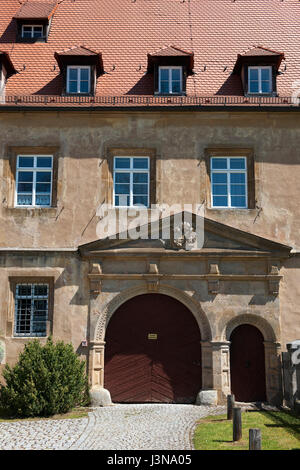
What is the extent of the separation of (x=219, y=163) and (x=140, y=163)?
2273 millimetres

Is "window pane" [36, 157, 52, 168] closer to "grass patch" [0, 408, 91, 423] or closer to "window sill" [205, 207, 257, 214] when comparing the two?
"window sill" [205, 207, 257, 214]

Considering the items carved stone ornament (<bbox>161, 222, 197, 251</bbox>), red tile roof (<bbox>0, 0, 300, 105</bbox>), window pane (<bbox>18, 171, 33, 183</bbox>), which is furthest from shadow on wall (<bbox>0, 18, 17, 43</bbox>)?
carved stone ornament (<bbox>161, 222, 197, 251</bbox>)

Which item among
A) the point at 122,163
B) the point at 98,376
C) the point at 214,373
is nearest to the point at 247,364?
the point at 214,373

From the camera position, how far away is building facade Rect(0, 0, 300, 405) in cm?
1569

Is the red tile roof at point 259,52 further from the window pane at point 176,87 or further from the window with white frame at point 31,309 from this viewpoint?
the window with white frame at point 31,309

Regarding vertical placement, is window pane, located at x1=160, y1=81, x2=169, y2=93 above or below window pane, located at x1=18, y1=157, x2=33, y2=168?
above

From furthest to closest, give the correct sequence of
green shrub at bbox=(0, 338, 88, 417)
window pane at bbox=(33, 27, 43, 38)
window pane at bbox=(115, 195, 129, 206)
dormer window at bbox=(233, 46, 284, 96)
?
window pane at bbox=(33, 27, 43, 38), dormer window at bbox=(233, 46, 284, 96), window pane at bbox=(115, 195, 129, 206), green shrub at bbox=(0, 338, 88, 417)

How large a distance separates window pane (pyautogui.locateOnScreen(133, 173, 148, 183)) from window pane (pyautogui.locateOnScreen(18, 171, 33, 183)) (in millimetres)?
2975

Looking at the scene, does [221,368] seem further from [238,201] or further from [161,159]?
[161,159]

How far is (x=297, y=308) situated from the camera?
15.8m

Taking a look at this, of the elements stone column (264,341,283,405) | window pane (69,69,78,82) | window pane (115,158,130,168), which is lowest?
stone column (264,341,283,405)

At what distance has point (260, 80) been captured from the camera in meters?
17.6

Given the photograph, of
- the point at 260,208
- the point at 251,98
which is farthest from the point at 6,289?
the point at 251,98

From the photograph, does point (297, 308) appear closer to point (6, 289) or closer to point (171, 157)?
point (171, 157)
